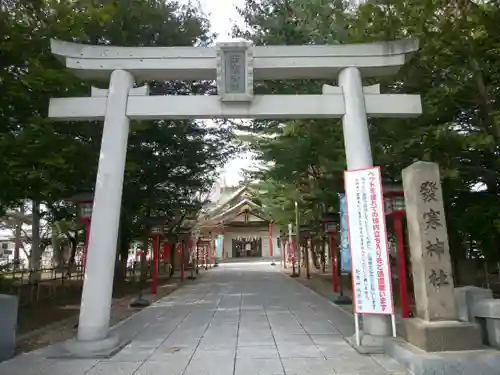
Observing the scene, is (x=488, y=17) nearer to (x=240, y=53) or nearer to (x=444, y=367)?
(x=240, y=53)

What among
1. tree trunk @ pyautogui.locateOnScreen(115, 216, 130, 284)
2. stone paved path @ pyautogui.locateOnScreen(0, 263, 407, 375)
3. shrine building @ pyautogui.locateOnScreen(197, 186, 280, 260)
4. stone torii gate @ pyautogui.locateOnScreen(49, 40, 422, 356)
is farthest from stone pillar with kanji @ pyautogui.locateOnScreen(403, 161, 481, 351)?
shrine building @ pyautogui.locateOnScreen(197, 186, 280, 260)

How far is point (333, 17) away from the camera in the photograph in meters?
11.3

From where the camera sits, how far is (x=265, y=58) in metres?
7.50

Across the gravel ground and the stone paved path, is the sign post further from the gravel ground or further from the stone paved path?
the gravel ground

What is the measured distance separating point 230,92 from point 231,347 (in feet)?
14.6

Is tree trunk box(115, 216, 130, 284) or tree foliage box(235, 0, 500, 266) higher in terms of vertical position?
tree foliage box(235, 0, 500, 266)

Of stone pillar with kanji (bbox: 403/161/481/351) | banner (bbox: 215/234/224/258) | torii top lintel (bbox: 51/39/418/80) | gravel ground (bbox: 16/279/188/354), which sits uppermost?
torii top lintel (bbox: 51/39/418/80)

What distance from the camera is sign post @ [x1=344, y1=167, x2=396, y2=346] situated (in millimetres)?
6293

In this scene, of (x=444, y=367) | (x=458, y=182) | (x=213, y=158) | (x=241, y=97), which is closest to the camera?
(x=444, y=367)

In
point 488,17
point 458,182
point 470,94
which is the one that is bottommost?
point 458,182

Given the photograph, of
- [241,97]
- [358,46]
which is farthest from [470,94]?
[241,97]

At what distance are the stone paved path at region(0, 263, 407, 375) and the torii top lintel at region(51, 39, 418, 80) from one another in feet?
16.4

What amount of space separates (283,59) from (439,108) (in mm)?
3692

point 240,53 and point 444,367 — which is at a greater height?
point 240,53
